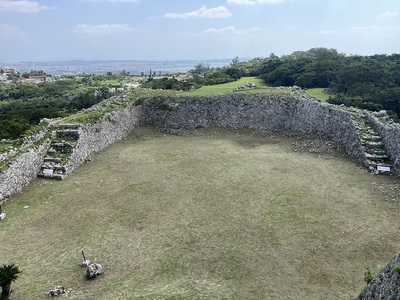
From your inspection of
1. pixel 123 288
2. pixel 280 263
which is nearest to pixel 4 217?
pixel 123 288

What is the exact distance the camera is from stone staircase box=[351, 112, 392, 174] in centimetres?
1828

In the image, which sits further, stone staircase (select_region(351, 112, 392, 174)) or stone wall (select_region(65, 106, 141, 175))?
stone wall (select_region(65, 106, 141, 175))

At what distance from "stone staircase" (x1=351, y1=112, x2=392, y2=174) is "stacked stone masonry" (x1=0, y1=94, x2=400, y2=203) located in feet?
0.51

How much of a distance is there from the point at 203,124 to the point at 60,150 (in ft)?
39.7

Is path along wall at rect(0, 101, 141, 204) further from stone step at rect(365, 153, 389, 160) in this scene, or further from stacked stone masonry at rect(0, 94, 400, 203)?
stone step at rect(365, 153, 389, 160)

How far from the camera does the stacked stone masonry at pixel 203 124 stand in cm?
1894

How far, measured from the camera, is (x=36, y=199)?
1659cm

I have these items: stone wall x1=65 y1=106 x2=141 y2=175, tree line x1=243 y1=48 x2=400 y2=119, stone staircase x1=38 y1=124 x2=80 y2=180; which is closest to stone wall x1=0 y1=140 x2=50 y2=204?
stone staircase x1=38 y1=124 x2=80 y2=180

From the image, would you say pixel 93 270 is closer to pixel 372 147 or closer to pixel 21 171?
pixel 21 171

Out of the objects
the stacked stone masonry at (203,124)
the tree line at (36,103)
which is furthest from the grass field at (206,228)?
the tree line at (36,103)

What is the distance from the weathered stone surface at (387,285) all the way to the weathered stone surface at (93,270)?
7.49m

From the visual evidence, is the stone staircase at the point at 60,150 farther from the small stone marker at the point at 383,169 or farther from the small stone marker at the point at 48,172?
the small stone marker at the point at 383,169

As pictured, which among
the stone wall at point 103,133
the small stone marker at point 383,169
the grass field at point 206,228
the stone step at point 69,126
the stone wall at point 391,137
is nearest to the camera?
the grass field at point 206,228

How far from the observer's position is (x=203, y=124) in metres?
29.1
